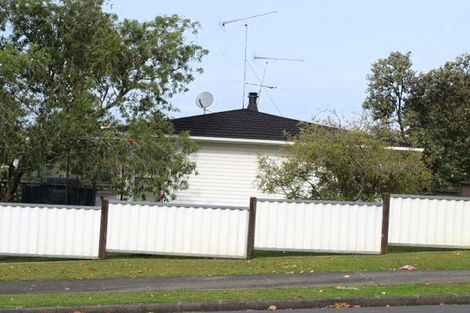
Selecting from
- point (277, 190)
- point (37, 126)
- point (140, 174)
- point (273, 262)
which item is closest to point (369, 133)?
point (277, 190)

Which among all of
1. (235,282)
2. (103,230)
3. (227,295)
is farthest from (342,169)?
(227,295)

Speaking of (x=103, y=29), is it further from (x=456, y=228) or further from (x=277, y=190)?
(x=456, y=228)

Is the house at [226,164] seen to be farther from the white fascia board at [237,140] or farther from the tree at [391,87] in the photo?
the tree at [391,87]

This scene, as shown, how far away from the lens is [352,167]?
15.7 m

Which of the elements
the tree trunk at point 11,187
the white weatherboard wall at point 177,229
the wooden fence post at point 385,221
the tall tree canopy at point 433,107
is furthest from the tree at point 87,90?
the tall tree canopy at point 433,107

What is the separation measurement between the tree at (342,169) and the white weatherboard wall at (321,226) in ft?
5.53

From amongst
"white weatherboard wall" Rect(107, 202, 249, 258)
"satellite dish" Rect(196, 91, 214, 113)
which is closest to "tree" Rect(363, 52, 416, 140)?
"satellite dish" Rect(196, 91, 214, 113)

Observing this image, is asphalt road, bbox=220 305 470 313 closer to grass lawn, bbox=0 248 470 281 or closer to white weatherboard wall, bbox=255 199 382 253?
grass lawn, bbox=0 248 470 281

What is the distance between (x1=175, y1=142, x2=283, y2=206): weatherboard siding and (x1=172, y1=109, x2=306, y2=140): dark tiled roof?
364mm

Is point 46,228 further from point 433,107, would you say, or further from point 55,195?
point 433,107

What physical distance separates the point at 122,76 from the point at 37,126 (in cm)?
326

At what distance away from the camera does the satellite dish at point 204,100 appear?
77.4ft

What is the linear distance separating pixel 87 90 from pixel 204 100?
728cm

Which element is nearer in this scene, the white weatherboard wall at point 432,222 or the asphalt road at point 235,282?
the asphalt road at point 235,282
